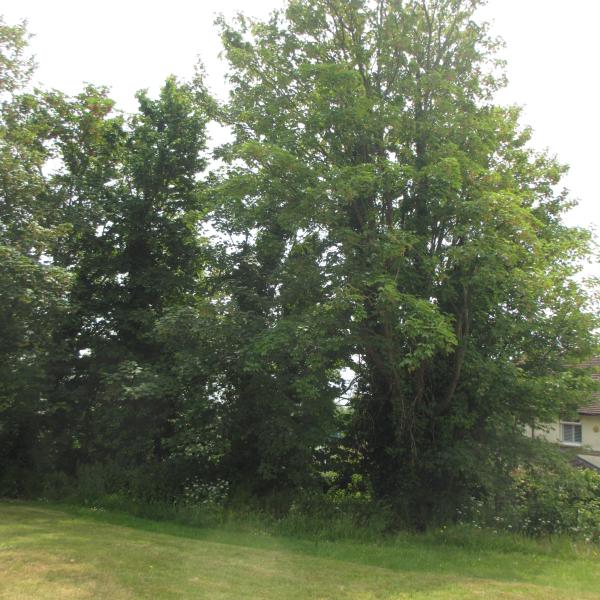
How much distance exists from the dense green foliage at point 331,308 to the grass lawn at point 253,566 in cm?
235

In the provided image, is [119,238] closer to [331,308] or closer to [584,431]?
[331,308]

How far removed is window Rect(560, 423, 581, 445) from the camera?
23188mm

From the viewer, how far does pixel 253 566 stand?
26.7ft

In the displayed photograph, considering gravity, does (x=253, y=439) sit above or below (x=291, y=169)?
below

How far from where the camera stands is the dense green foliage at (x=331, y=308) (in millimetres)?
11703

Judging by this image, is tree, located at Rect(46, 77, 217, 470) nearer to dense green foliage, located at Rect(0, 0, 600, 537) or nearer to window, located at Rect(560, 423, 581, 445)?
dense green foliage, located at Rect(0, 0, 600, 537)

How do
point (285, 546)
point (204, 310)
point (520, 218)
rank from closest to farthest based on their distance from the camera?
point (285, 546) → point (520, 218) → point (204, 310)

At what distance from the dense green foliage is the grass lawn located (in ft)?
7.71

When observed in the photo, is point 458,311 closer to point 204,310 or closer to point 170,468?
point 204,310

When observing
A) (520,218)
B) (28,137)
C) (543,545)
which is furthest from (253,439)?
Answer: (28,137)

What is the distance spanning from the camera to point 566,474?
12.2 m

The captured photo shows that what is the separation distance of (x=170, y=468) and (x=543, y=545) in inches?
333

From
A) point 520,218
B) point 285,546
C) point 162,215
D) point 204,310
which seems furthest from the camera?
point 162,215

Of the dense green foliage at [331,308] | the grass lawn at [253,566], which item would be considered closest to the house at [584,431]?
the dense green foliage at [331,308]
